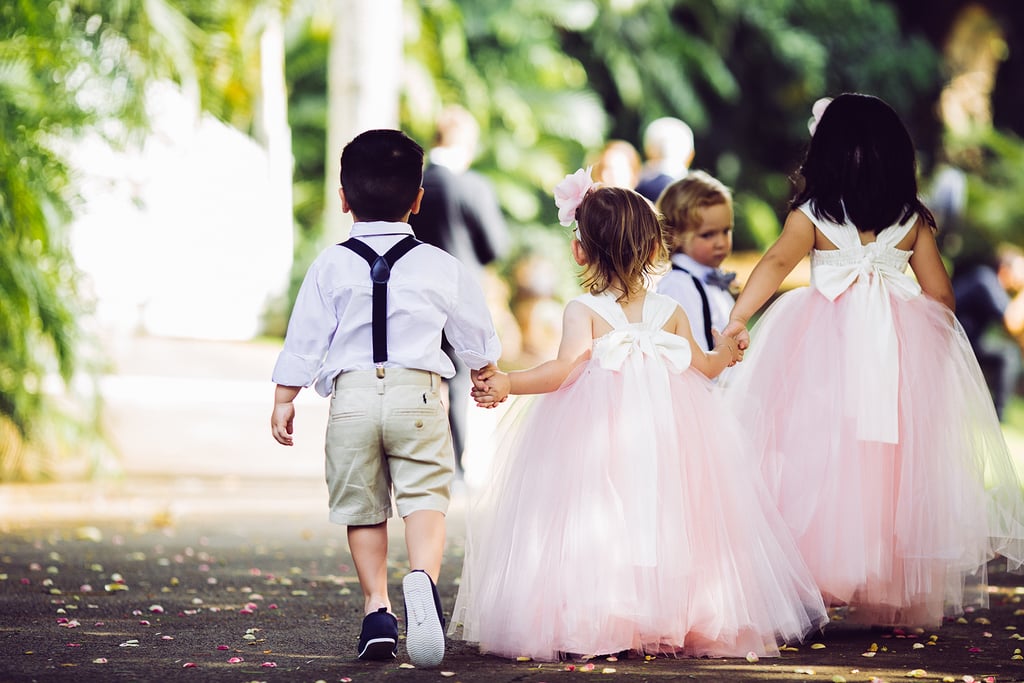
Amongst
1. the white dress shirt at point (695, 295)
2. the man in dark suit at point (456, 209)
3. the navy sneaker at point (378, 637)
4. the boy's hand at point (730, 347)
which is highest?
the man in dark suit at point (456, 209)

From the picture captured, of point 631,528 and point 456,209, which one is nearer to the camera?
point 631,528

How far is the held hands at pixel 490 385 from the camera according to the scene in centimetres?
438

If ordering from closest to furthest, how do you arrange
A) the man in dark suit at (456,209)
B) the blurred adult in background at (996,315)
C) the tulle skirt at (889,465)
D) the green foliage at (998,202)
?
the tulle skirt at (889,465) < the man in dark suit at (456,209) < the blurred adult in background at (996,315) < the green foliage at (998,202)

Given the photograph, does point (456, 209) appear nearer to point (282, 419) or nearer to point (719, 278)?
point (719, 278)

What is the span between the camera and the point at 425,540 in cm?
421

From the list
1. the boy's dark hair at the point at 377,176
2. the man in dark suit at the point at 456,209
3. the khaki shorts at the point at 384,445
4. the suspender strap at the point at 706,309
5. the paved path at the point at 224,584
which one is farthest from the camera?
the man in dark suit at the point at 456,209

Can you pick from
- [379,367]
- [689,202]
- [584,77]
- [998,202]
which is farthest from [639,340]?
[584,77]

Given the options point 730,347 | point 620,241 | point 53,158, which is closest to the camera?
point 620,241

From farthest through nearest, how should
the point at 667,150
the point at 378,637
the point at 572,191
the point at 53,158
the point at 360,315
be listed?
the point at 53,158 < the point at 667,150 < the point at 572,191 < the point at 360,315 < the point at 378,637

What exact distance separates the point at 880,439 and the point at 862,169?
940mm

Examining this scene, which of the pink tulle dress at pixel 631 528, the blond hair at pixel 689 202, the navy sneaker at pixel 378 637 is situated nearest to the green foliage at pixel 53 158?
the blond hair at pixel 689 202

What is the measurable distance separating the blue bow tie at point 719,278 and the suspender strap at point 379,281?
1.83m

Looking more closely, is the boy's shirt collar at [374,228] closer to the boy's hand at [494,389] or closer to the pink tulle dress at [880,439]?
the boy's hand at [494,389]

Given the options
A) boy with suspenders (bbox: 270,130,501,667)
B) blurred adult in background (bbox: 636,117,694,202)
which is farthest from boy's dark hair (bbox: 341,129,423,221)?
blurred adult in background (bbox: 636,117,694,202)
